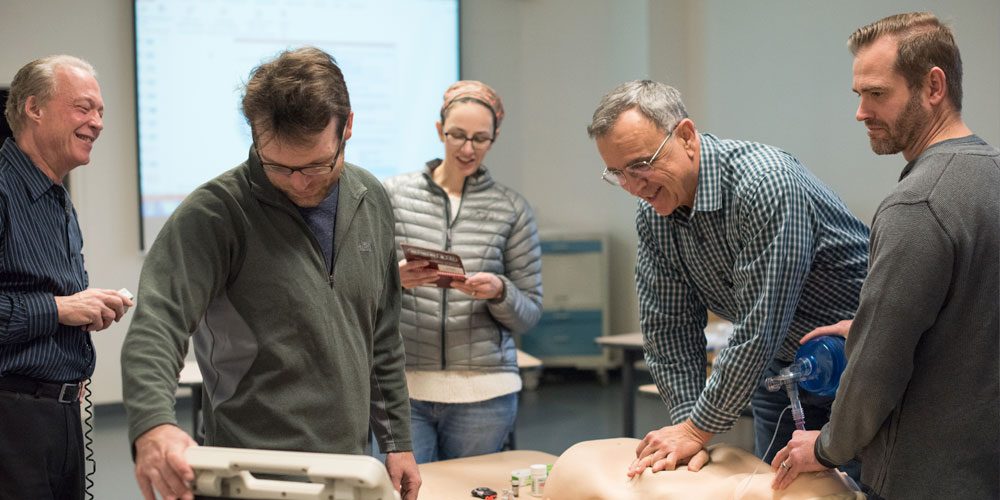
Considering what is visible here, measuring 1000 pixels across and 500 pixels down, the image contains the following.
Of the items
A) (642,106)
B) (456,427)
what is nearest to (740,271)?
(642,106)

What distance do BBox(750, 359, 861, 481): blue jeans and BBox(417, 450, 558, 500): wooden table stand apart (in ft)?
1.95

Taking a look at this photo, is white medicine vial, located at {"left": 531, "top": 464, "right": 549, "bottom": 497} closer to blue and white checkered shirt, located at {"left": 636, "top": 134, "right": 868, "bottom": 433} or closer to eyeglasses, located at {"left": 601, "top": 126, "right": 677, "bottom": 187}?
blue and white checkered shirt, located at {"left": 636, "top": 134, "right": 868, "bottom": 433}

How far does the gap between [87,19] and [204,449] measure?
5.43 m

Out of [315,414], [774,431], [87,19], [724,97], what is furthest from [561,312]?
[315,414]

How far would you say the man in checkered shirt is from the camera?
1898 mm

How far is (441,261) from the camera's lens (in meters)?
2.54

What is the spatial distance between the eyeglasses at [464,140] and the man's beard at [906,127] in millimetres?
1358

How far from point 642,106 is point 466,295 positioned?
100cm

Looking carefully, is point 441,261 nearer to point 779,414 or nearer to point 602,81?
point 779,414

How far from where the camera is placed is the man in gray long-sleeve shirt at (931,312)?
1.50 metres

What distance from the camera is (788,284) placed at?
6.19 feet

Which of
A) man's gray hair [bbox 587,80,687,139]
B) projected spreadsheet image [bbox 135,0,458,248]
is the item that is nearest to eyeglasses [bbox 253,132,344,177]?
man's gray hair [bbox 587,80,687,139]

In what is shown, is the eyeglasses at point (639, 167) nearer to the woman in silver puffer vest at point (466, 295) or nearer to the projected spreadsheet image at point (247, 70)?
the woman in silver puffer vest at point (466, 295)

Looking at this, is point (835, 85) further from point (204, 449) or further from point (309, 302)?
point (204, 449)
